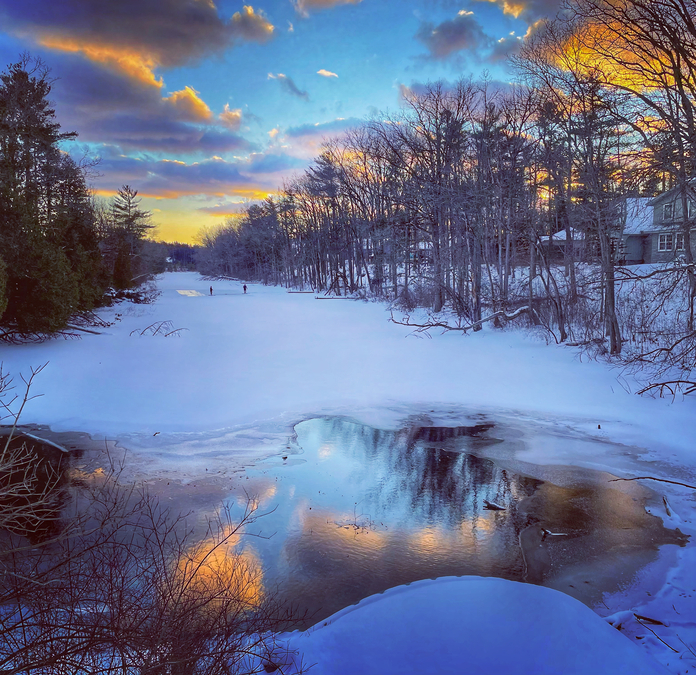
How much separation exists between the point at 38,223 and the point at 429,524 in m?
17.1

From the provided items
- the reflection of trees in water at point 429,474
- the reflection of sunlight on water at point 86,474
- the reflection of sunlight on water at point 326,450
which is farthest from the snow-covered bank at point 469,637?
the reflection of sunlight on water at point 86,474

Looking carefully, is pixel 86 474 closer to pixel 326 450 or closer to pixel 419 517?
pixel 326 450

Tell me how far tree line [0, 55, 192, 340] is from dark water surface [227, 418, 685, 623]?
40.6 ft

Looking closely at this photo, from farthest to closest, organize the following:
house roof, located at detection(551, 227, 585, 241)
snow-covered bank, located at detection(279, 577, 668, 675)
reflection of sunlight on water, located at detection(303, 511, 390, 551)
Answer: house roof, located at detection(551, 227, 585, 241) → reflection of sunlight on water, located at detection(303, 511, 390, 551) → snow-covered bank, located at detection(279, 577, 668, 675)

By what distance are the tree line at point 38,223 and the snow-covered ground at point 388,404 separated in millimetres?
1470

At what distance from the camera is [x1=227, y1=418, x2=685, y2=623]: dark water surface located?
16.2ft

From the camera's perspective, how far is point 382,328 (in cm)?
2281

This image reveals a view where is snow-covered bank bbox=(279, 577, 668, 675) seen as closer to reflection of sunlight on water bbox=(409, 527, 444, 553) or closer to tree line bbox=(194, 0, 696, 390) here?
reflection of sunlight on water bbox=(409, 527, 444, 553)

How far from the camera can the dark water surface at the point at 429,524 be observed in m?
4.93

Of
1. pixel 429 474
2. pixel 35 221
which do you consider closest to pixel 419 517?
pixel 429 474

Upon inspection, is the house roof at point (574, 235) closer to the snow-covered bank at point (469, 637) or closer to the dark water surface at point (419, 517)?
the dark water surface at point (419, 517)

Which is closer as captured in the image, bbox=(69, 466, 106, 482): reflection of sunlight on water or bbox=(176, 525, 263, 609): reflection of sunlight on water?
bbox=(176, 525, 263, 609): reflection of sunlight on water

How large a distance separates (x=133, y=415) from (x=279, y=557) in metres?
6.74

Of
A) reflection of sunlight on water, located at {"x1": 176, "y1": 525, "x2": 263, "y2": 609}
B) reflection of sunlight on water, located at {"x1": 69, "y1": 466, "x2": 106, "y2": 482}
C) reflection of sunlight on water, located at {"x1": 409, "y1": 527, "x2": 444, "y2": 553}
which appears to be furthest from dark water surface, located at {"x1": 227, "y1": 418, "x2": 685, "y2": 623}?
reflection of sunlight on water, located at {"x1": 69, "y1": 466, "x2": 106, "y2": 482}
